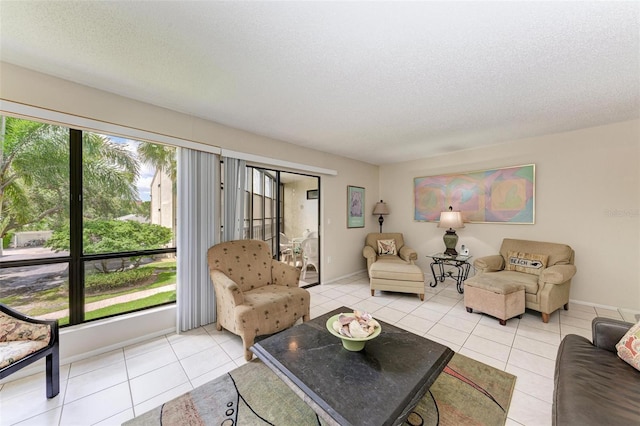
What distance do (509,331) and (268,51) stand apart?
11.8ft

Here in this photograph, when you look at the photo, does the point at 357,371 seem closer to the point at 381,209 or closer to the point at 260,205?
the point at 260,205

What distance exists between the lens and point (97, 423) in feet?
4.79

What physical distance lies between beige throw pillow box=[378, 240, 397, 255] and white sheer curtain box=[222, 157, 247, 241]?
274cm

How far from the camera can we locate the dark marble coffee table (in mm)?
1116

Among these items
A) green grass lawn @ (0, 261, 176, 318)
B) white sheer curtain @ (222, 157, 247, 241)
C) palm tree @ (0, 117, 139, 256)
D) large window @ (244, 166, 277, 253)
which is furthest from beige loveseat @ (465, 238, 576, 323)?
palm tree @ (0, 117, 139, 256)

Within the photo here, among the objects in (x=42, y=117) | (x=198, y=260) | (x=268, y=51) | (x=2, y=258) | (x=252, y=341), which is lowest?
(x=252, y=341)

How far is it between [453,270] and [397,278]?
169 cm

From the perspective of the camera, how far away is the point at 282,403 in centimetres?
161

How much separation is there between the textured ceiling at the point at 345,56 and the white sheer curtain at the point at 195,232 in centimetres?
60

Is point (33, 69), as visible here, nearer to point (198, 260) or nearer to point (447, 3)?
point (198, 260)

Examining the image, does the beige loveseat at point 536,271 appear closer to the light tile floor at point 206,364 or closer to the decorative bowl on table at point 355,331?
the light tile floor at point 206,364

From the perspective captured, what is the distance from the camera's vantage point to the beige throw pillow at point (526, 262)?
10.4ft

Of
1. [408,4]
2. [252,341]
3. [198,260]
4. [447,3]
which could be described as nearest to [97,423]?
[252,341]

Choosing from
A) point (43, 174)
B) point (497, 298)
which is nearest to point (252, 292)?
point (43, 174)
